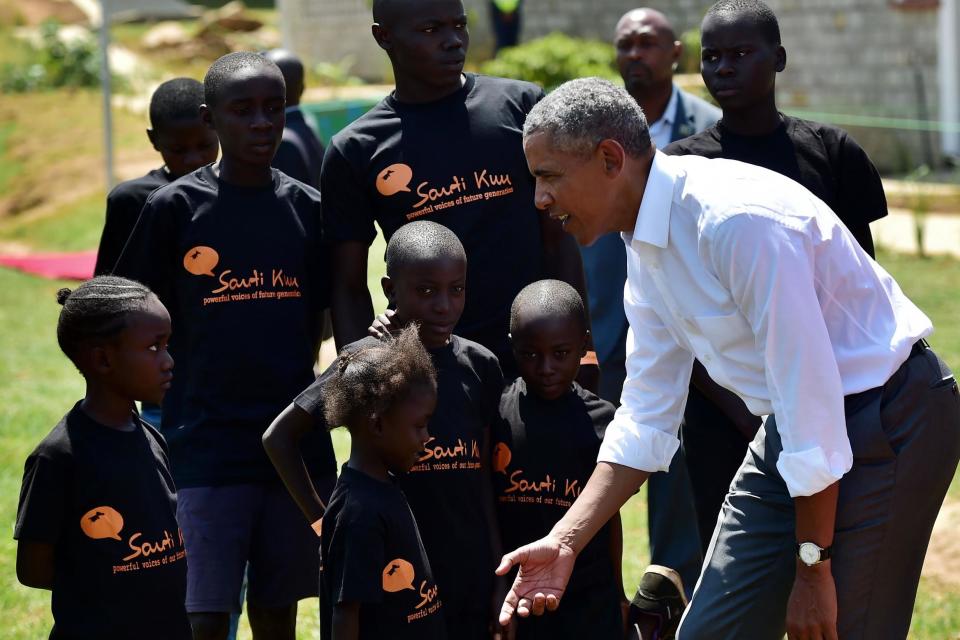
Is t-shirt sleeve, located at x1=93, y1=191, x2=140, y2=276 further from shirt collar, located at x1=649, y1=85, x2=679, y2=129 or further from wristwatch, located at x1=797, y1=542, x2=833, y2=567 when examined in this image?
wristwatch, located at x1=797, y1=542, x2=833, y2=567

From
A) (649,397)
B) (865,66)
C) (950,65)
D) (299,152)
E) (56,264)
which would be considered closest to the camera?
(649,397)

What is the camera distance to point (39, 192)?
61.0 ft

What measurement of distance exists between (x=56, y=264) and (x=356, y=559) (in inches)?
492

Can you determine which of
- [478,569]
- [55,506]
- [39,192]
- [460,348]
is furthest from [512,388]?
[39,192]

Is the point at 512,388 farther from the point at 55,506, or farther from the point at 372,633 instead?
the point at 55,506

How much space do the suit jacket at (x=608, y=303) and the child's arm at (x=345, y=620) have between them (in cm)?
245

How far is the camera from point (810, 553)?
3.09m

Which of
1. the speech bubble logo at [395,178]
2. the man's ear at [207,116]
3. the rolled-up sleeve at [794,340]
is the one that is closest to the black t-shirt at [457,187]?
the speech bubble logo at [395,178]

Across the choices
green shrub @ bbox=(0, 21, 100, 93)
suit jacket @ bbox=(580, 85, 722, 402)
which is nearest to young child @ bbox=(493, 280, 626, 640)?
suit jacket @ bbox=(580, 85, 722, 402)

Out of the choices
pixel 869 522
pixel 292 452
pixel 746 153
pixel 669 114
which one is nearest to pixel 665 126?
pixel 669 114

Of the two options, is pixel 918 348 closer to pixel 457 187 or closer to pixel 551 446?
pixel 551 446

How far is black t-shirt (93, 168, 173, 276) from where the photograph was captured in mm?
4676

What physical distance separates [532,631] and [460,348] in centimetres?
89

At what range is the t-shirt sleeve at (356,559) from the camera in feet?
11.0
